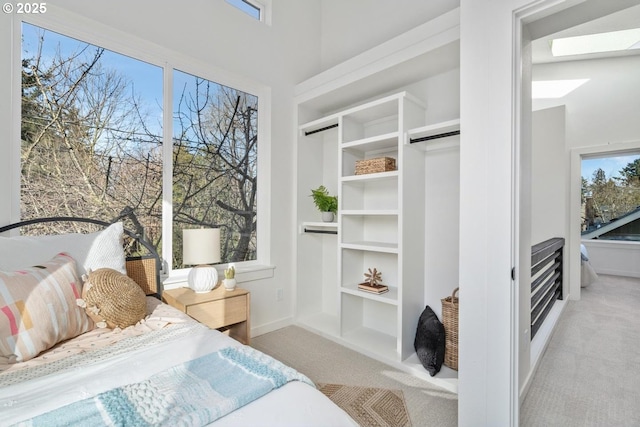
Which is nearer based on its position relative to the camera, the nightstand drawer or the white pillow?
the white pillow

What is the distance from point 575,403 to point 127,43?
3.88 m

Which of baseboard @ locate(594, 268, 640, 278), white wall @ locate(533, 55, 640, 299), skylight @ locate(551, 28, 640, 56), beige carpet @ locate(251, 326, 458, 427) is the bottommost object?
beige carpet @ locate(251, 326, 458, 427)

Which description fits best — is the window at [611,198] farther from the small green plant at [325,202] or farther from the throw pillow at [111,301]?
the throw pillow at [111,301]

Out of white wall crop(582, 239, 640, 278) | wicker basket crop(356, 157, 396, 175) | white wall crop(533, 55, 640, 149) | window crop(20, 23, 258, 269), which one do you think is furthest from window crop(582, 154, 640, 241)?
window crop(20, 23, 258, 269)

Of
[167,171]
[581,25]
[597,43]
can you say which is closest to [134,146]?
[167,171]

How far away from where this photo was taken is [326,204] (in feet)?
10.2

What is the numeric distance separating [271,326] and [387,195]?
5.75ft

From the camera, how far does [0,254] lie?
4.90ft

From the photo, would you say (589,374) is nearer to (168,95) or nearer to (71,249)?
(71,249)

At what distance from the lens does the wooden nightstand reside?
6.73 ft

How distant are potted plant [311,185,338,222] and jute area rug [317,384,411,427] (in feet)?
5.12

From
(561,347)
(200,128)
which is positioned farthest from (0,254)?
(561,347)

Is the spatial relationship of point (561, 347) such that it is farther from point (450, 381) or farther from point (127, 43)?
point (127, 43)

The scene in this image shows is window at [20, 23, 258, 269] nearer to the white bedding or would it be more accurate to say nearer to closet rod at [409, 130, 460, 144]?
the white bedding
